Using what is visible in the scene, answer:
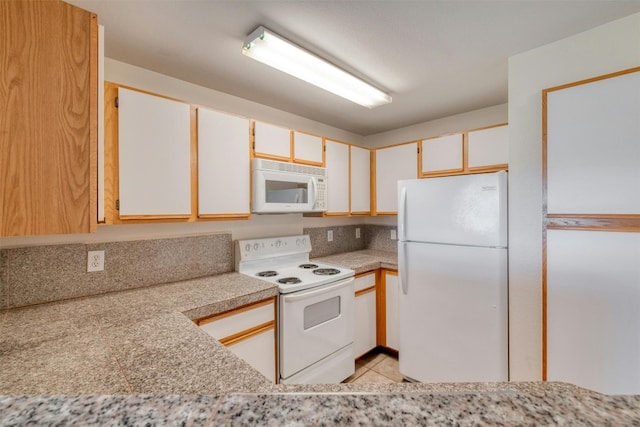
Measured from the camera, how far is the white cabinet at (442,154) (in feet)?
8.24

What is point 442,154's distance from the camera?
260 centimetres

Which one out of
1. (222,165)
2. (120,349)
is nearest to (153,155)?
(222,165)

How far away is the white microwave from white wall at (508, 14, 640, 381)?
4.73 feet

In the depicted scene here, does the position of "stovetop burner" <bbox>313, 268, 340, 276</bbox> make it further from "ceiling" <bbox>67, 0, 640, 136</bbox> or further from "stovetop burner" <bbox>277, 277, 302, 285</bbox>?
"ceiling" <bbox>67, 0, 640, 136</bbox>

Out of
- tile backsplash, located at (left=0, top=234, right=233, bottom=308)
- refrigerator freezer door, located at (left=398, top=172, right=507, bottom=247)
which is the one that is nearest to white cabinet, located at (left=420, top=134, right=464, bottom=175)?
refrigerator freezer door, located at (left=398, top=172, right=507, bottom=247)

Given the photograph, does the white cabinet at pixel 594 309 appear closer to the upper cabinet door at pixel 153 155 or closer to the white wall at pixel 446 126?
the white wall at pixel 446 126

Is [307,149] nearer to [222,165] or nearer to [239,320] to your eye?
[222,165]

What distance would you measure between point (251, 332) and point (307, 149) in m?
1.58

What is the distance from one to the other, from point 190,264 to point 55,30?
1527 millimetres

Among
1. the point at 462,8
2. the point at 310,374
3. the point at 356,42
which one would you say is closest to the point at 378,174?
the point at 356,42

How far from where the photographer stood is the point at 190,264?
6.80 feet

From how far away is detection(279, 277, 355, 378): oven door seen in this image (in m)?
1.88

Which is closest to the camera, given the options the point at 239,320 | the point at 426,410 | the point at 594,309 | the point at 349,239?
the point at 426,410

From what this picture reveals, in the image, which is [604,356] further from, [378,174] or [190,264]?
[190,264]
